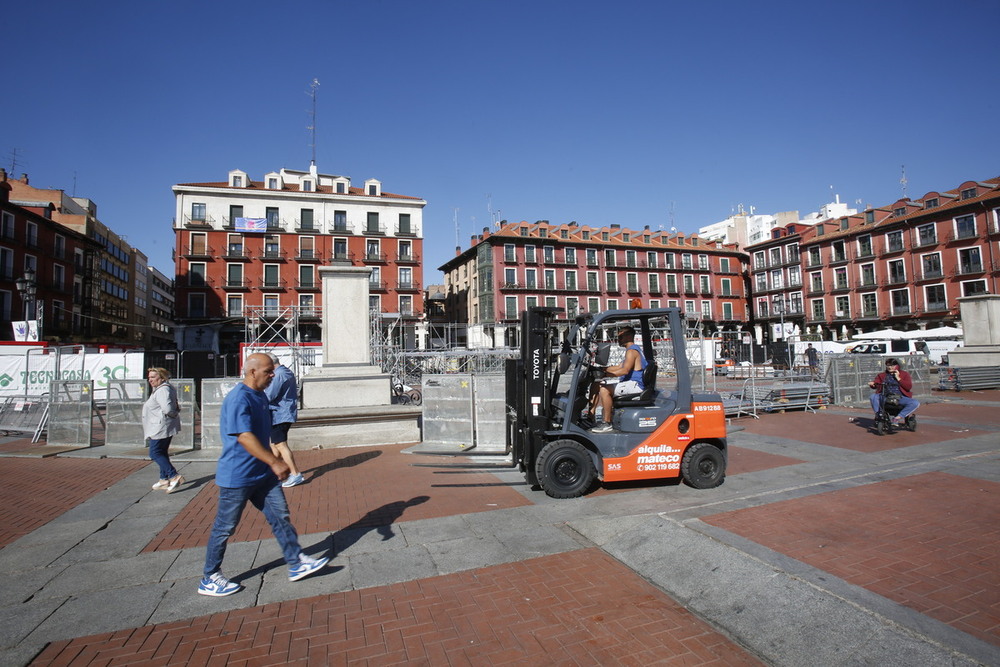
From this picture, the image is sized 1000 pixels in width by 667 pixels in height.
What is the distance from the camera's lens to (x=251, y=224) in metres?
43.2

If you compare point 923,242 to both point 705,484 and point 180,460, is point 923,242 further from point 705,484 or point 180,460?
point 180,460

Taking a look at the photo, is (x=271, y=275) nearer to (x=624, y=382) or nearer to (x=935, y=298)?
(x=624, y=382)

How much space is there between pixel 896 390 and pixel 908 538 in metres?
6.39

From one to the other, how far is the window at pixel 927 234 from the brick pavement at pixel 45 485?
5745 centimetres

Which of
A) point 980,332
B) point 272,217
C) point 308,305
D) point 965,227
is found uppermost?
point 272,217

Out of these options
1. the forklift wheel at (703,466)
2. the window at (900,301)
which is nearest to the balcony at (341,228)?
the forklift wheel at (703,466)

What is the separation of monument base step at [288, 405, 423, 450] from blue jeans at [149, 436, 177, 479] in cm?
227

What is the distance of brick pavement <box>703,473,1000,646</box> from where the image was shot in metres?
3.29

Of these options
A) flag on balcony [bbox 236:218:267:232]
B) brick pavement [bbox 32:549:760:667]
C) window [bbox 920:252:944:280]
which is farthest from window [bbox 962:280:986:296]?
flag on balcony [bbox 236:218:267:232]

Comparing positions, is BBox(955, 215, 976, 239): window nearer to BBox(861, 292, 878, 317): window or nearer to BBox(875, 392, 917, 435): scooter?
BBox(861, 292, 878, 317): window

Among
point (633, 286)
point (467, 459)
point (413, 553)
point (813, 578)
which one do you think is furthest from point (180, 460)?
point (633, 286)

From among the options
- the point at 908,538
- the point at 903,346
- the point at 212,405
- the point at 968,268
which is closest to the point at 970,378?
the point at 908,538

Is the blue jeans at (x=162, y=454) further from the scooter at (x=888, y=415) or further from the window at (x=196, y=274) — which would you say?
the window at (x=196, y=274)

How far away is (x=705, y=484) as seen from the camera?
19.6ft
